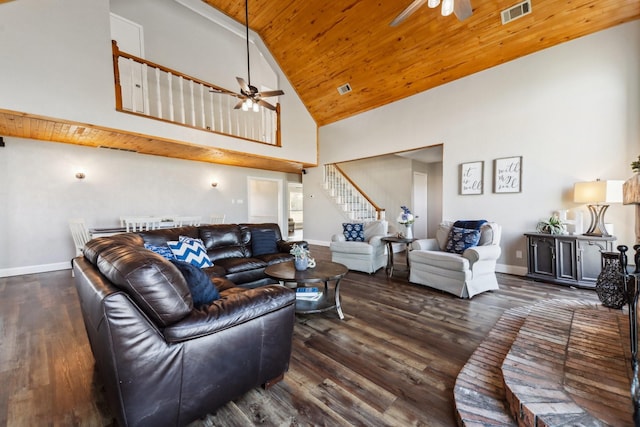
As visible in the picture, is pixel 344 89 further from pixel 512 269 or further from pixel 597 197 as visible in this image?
pixel 512 269

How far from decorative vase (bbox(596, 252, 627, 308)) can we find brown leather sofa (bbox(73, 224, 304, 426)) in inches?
95.8

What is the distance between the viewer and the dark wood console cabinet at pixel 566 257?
3.34 metres

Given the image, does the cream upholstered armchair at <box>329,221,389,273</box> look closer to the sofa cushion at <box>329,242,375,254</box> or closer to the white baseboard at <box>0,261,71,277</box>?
the sofa cushion at <box>329,242,375,254</box>

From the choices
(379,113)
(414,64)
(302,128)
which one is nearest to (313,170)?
(302,128)

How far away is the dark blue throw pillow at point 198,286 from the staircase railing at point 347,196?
4.95m

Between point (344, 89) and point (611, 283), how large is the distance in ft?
18.0

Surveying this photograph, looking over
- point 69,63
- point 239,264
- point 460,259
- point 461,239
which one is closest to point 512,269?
point 461,239

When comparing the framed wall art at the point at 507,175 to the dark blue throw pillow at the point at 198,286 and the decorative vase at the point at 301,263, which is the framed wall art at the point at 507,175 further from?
the dark blue throw pillow at the point at 198,286

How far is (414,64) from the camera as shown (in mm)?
4766

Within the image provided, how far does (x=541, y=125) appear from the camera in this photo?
12.9ft

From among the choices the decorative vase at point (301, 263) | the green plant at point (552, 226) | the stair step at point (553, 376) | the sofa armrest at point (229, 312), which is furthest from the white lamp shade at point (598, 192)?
the sofa armrest at point (229, 312)

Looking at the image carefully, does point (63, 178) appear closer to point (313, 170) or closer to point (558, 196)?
point (313, 170)

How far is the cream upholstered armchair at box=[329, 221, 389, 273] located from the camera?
4.25 metres

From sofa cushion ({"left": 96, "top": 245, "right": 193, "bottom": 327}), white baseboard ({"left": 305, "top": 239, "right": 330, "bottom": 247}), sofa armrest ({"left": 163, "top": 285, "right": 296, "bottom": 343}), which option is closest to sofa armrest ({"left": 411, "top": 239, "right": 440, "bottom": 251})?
sofa armrest ({"left": 163, "top": 285, "right": 296, "bottom": 343})
